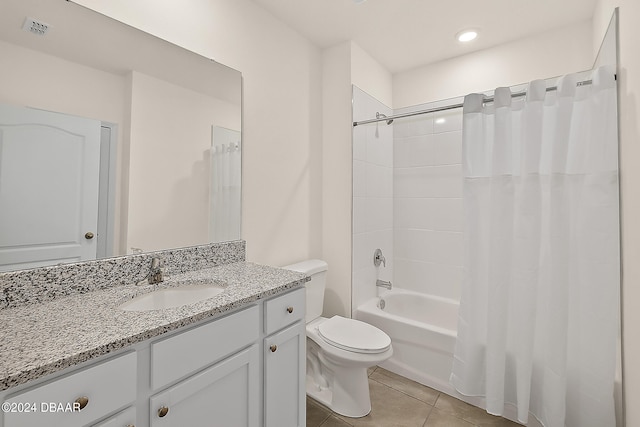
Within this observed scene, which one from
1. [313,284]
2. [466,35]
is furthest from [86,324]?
[466,35]

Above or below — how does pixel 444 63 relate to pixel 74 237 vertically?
above

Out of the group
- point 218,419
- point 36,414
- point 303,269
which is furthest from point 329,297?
point 36,414

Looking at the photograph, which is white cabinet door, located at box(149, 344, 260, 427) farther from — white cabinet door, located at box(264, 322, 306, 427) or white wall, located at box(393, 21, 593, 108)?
white wall, located at box(393, 21, 593, 108)

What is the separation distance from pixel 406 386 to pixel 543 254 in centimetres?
125

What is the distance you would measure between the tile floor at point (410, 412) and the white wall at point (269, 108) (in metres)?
0.99

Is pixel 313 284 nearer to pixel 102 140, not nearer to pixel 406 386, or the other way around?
pixel 406 386

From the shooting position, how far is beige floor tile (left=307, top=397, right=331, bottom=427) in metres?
1.75

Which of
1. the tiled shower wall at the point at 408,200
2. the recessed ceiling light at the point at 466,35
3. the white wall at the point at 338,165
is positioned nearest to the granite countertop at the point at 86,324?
the white wall at the point at 338,165

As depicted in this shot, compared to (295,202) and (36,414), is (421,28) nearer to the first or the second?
(295,202)

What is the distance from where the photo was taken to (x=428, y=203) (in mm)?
2738

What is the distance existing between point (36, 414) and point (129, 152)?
1.00 metres

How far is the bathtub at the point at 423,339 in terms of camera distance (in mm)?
2023

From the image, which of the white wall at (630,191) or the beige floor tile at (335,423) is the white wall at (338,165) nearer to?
the beige floor tile at (335,423)

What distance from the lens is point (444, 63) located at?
2654 mm
